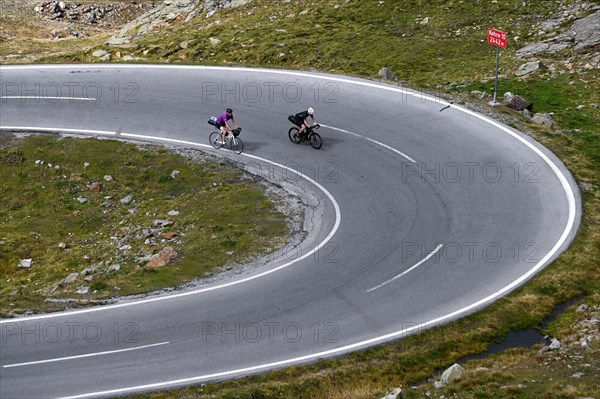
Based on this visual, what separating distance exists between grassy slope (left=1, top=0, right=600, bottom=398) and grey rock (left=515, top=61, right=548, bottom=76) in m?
0.67

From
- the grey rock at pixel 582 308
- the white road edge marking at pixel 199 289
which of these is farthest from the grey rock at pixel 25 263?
the grey rock at pixel 582 308

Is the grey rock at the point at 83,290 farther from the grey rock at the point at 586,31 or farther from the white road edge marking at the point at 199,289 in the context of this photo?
the grey rock at the point at 586,31

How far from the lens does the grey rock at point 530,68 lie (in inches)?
1571

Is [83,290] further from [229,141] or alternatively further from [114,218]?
[229,141]

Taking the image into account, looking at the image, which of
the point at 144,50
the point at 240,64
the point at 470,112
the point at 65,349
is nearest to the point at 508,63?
the point at 470,112

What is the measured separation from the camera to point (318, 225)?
95.6 ft

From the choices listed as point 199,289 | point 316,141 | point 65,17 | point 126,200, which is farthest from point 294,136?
point 65,17

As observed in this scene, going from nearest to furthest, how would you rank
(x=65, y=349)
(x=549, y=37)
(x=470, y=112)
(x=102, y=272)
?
(x=65, y=349) < (x=102, y=272) < (x=470, y=112) < (x=549, y=37)

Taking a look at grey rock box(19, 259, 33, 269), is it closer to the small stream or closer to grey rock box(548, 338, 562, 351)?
the small stream

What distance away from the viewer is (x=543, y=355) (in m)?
22.0

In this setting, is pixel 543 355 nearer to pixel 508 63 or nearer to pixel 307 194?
pixel 307 194

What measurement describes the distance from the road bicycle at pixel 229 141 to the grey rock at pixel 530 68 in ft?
51.5

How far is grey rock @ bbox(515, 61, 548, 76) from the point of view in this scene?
131 ft

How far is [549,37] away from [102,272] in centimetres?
2844
